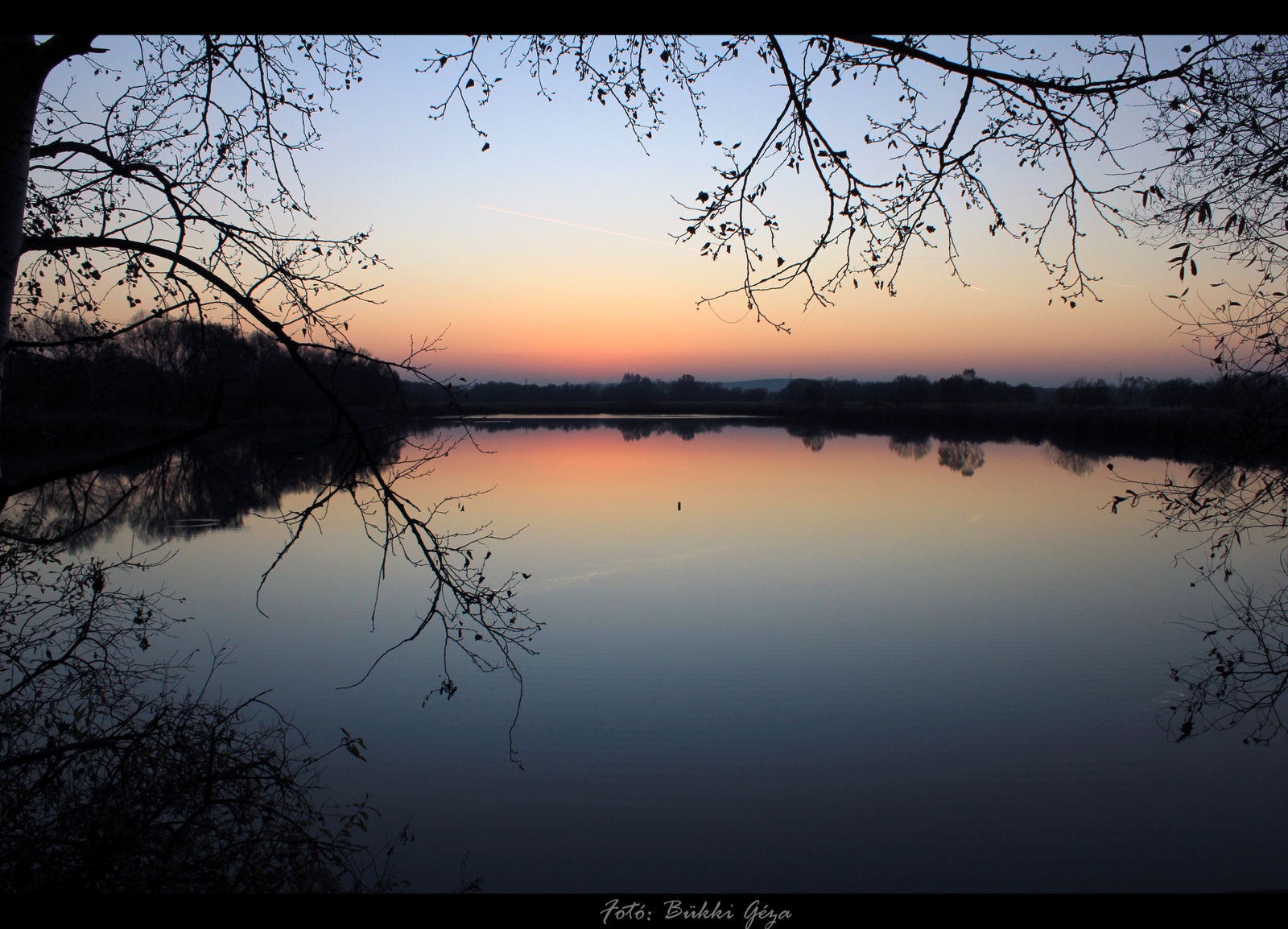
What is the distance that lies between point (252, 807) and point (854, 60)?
4656 mm

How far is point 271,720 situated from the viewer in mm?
6238

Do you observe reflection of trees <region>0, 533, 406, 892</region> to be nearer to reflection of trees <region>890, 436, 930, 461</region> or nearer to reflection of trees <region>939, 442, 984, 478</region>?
reflection of trees <region>939, 442, 984, 478</region>

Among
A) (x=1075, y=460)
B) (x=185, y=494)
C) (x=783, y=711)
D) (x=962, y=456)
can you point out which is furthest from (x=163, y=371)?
(x=962, y=456)

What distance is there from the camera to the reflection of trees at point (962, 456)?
24.6 meters

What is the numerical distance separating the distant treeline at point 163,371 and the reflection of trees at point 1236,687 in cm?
629

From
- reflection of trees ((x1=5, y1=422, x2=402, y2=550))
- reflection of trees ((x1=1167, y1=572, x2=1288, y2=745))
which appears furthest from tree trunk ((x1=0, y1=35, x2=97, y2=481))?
reflection of trees ((x1=5, y1=422, x2=402, y2=550))

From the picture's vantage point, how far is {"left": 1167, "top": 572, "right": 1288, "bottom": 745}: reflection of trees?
6109 mm

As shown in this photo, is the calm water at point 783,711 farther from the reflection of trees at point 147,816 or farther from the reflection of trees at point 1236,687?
the reflection of trees at point 147,816

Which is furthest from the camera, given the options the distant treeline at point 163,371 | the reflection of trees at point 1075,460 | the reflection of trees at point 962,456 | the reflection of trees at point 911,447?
the reflection of trees at point 911,447

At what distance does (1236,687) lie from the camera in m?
6.80

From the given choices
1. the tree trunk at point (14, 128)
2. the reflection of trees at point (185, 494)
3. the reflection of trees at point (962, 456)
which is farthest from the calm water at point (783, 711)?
the reflection of trees at point (962, 456)

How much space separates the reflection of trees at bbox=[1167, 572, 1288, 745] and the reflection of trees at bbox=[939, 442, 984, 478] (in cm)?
1501

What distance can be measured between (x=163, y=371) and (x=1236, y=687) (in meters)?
8.96

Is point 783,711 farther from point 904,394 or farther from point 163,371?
point 904,394
